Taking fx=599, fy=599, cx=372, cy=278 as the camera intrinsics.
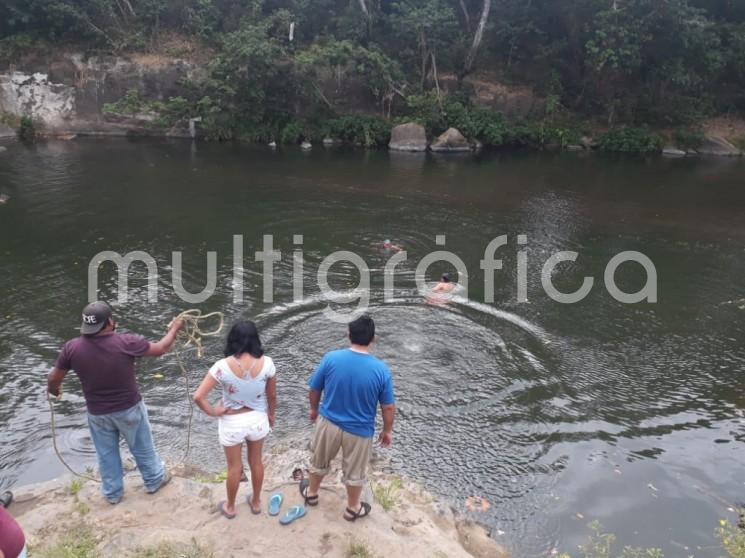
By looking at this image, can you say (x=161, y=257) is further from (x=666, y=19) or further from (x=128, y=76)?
(x=666, y=19)

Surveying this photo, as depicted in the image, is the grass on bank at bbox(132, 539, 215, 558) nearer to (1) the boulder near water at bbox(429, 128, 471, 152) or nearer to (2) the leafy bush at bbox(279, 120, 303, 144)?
(1) the boulder near water at bbox(429, 128, 471, 152)

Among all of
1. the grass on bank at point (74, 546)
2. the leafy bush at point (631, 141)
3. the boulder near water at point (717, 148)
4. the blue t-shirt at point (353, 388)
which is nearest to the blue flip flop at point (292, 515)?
the blue t-shirt at point (353, 388)

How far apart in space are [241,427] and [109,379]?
1.21 m

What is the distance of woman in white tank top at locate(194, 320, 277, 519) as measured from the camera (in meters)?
4.86

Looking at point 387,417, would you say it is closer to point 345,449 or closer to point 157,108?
point 345,449

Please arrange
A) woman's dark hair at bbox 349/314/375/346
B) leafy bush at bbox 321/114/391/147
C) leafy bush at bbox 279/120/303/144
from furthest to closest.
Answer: leafy bush at bbox 279/120/303/144 → leafy bush at bbox 321/114/391/147 → woman's dark hair at bbox 349/314/375/346

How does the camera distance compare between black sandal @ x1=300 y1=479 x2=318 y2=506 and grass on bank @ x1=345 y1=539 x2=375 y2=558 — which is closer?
grass on bank @ x1=345 y1=539 x2=375 y2=558

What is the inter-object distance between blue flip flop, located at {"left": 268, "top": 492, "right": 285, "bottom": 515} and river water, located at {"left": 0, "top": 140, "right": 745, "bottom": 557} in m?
2.10

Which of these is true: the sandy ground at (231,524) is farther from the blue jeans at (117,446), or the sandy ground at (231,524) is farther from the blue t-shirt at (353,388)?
the blue t-shirt at (353,388)

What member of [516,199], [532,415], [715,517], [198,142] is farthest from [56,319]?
[198,142]

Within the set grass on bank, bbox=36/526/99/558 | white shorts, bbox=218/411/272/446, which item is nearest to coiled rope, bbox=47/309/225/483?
white shorts, bbox=218/411/272/446

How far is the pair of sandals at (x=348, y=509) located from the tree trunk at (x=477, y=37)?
3443 cm

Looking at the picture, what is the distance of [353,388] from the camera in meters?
5.04

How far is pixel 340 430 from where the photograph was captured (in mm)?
5211
